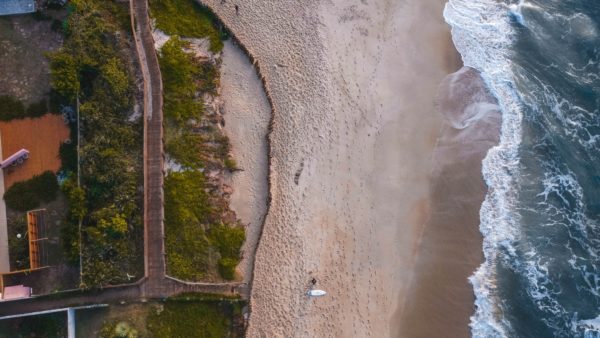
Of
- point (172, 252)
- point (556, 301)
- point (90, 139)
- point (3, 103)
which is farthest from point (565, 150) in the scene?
point (3, 103)

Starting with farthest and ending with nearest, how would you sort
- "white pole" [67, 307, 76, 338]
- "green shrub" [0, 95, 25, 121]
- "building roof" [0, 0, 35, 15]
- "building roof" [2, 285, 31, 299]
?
"building roof" [0, 0, 35, 15]
"green shrub" [0, 95, 25, 121]
"white pole" [67, 307, 76, 338]
"building roof" [2, 285, 31, 299]

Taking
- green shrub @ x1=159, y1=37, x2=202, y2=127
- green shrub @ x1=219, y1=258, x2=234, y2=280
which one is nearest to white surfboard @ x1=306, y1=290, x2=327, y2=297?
green shrub @ x1=219, y1=258, x2=234, y2=280

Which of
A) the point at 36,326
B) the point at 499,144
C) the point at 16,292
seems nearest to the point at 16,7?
the point at 16,292

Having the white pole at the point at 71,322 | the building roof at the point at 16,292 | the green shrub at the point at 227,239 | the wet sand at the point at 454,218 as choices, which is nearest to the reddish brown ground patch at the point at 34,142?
the building roof at the point at 16,292

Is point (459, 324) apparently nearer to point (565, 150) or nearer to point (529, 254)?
point (529, 254)

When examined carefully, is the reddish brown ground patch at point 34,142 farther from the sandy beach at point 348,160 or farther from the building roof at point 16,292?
the sandy beach at point 348,160

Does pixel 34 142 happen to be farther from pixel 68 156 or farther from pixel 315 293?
pixel 315 293

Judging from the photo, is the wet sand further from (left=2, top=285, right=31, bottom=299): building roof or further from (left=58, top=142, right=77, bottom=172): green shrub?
(left=58, top=142, right=77, bottom=172): green shrub
